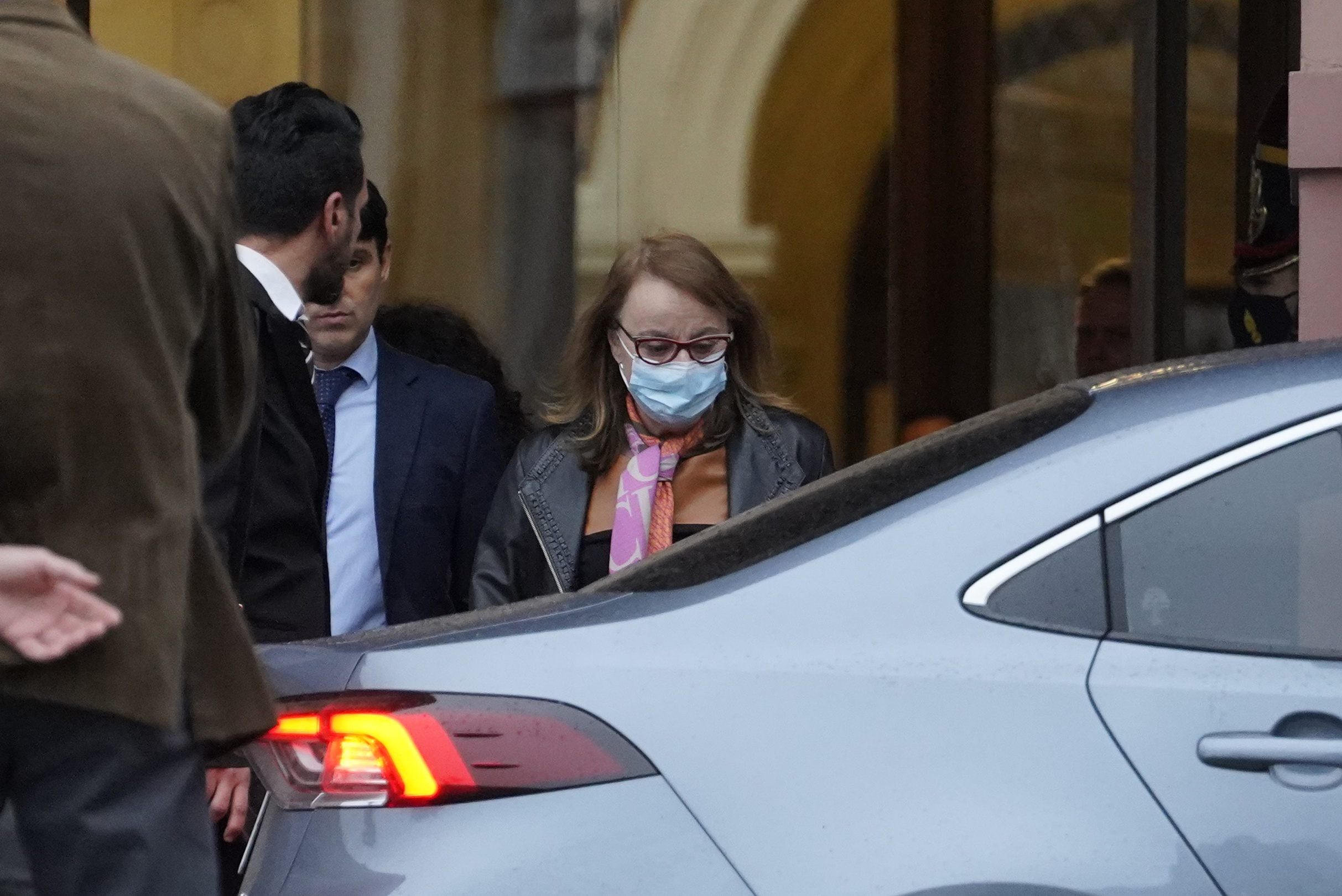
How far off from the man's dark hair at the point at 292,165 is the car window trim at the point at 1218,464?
154 centimetres

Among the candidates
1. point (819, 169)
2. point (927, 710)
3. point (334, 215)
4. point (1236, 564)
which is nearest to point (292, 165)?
point (334, 215)

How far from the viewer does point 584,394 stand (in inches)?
178

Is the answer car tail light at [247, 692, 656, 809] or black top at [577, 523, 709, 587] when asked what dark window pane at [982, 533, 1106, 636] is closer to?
car tail light at [247, 692, 656, 809]

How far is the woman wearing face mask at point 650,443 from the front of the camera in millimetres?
4250

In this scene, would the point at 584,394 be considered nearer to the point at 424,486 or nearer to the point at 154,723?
the point at 424,486

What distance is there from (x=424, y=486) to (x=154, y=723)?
2.48 meters

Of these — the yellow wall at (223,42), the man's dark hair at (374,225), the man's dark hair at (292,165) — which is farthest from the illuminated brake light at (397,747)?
the yellow wall at (223,42)

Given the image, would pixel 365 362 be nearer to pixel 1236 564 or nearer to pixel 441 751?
pixel 441 751

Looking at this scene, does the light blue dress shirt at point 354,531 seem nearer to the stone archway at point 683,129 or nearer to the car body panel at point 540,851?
the car body panel at point 540,851

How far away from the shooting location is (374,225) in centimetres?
509

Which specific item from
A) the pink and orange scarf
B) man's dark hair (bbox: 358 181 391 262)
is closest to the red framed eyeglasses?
the pink and orange scarf

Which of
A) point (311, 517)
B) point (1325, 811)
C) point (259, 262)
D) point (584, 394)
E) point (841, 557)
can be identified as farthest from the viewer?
point (584, 394)

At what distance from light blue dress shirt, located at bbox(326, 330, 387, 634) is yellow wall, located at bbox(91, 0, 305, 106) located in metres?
3.46

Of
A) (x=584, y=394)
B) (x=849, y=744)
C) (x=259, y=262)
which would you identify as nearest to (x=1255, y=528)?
(x=849, y=744)
